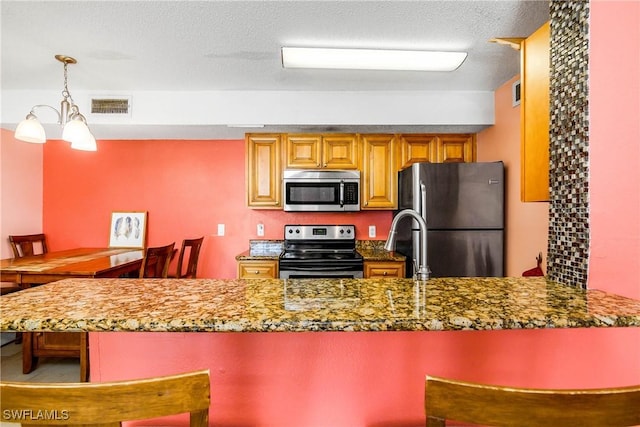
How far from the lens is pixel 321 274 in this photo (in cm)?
305

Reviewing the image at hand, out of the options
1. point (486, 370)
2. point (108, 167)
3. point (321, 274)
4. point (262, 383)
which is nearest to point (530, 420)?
point (486, 370)

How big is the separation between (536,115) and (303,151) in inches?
89.1

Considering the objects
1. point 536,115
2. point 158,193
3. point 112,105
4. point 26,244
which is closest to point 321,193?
point 158,193

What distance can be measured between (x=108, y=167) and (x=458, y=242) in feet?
12.2

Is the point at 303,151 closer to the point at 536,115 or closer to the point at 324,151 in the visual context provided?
the point at 324,151

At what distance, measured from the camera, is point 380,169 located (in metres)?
3.45

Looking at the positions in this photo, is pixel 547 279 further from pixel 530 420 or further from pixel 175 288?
pixel 175 288

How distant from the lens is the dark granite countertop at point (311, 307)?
33.1 inches

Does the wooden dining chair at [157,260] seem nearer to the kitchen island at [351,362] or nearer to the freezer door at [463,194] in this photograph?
the kitchen island at [351,362]

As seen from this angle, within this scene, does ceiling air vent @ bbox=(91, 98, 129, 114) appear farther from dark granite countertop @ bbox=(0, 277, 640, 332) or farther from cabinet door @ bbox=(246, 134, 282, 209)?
dark granite countertop @ bbox=(0, 277, 640, 332)

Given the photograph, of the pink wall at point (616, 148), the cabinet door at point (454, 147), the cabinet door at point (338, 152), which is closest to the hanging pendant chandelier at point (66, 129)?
the cabinet door at point (338, 152)

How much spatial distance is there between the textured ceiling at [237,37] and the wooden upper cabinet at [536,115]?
54 cm

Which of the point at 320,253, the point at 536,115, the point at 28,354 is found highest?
the point at 536,115

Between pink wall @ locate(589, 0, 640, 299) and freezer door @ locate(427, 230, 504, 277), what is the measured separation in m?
1.61
